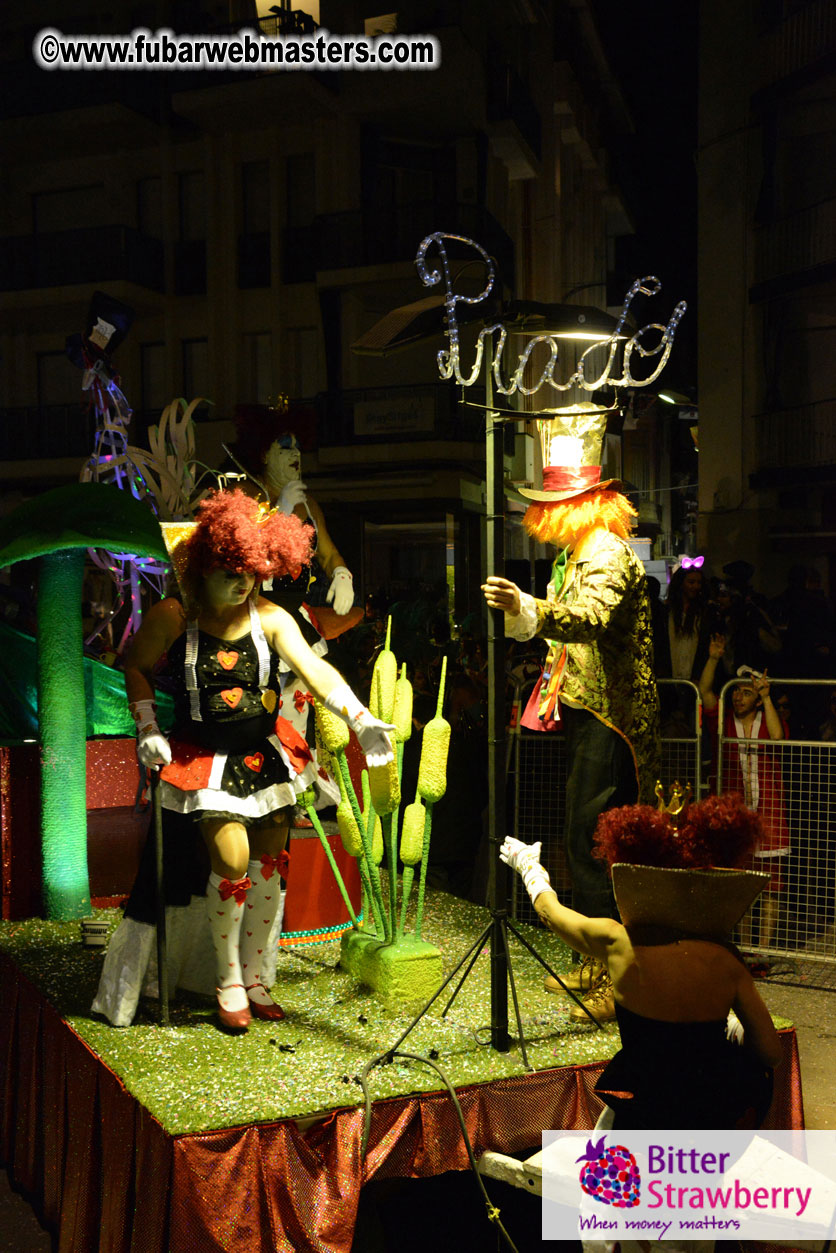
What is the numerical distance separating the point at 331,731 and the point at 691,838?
54.3 inches

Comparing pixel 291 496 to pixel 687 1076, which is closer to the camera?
pixel 687 1076

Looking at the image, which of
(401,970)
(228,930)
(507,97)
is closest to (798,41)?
(507,97)

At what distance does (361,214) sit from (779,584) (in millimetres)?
5719

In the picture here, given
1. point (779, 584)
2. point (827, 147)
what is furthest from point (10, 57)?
point (779, 584)

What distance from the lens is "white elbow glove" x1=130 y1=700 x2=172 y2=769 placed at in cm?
306

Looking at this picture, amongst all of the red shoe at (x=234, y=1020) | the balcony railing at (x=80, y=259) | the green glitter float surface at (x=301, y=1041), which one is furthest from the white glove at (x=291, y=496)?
the balcony railing at (x=80, y=259)

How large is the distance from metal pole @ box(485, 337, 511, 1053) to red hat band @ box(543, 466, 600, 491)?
358 millimetres

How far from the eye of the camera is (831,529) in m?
10.9

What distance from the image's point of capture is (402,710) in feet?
11.4

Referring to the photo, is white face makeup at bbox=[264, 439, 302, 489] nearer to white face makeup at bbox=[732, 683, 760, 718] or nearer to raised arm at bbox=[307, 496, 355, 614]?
raised arm at bbox=[307, 496, 355, 614]

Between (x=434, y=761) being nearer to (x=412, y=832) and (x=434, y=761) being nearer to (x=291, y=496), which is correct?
(x=412, y=832)

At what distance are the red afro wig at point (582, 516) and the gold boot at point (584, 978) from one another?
1.26m

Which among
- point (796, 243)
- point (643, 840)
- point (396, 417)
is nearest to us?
point (643, 840)

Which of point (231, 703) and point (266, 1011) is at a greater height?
point (231, 703)
